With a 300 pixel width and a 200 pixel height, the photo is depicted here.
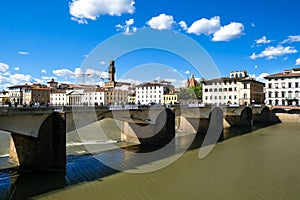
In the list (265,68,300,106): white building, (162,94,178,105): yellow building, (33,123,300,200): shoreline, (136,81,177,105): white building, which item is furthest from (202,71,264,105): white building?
(33,123,300,200): shoreline

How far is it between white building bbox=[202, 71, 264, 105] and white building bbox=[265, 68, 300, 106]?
5.41 metres

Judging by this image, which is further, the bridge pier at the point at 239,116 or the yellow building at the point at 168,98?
the yellow building at the point at 168,98

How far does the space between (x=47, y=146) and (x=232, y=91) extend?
218 feet

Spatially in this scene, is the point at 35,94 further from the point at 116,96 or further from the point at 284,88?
the point at 284,88

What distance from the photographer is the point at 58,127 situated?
16000mm

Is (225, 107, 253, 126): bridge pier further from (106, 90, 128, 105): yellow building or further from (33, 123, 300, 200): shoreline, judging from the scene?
(106, 90, 128, 105): yellow building

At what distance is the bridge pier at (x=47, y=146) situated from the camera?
15695 millimetres

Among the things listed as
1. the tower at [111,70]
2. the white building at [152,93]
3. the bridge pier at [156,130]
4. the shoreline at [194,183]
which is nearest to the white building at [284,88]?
the white building at [152,93]

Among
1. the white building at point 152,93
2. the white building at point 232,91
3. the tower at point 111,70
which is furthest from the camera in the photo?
the tower at point 111,70

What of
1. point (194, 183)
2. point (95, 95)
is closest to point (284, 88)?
point (95, 95)

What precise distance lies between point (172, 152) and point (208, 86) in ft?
184

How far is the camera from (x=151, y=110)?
27.5 metres

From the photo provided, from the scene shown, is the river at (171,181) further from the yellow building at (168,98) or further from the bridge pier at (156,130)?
the yellow building at (168,98)

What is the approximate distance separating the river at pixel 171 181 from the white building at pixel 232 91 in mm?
53540
